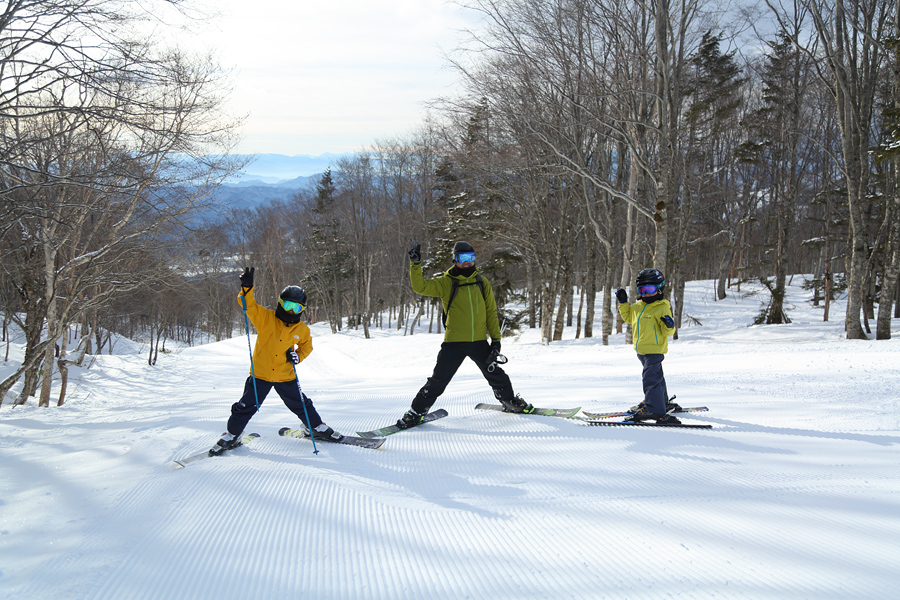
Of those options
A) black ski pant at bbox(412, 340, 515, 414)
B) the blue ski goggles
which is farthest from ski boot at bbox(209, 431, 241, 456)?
black ski pant at bbox(412, 340, 515, 414)

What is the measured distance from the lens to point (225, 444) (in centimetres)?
448

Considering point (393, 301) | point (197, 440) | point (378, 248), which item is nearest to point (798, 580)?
point (197, 440)

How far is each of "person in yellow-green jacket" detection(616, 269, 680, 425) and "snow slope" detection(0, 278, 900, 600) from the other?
475mm

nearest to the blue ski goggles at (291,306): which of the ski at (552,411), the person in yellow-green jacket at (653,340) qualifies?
the ski at (552,411)

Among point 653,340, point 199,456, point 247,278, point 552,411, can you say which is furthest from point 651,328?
point 199,456

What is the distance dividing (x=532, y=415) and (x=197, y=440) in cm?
359

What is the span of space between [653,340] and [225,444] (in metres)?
4.42

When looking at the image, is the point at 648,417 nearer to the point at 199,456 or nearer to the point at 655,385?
the point at 655,385

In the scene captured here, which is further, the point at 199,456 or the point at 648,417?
the point at 648,417

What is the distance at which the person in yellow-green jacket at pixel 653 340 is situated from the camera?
17.0ft

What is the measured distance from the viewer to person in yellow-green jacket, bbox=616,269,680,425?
5.19 metres

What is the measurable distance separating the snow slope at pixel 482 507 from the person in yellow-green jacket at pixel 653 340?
0.48 meters

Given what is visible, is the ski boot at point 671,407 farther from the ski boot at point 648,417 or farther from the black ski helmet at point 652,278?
the black ski helmet at point 652,278

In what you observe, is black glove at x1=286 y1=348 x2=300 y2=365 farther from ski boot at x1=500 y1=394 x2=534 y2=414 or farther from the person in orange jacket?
ski boot at x1=500 y1=394 x2=534 y2=414
